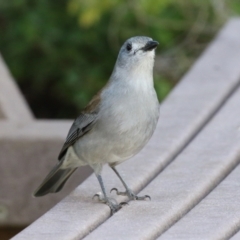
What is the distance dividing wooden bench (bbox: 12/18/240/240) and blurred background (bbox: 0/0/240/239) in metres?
2.49

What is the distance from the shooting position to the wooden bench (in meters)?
2.63

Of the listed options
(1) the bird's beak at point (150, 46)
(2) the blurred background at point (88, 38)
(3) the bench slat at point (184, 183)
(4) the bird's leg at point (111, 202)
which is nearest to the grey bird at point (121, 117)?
(1) the bird's beak at point (150, 46)

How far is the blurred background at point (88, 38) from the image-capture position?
7.11 m

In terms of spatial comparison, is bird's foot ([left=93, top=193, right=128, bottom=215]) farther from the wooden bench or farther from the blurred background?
the blurred background

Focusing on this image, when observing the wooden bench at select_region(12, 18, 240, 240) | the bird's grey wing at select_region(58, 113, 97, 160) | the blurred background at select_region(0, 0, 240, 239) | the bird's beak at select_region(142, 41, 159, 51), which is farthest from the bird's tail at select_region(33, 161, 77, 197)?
the blurred background at select_region(0, 0, 240, 239)

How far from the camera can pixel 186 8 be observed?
7.16 m

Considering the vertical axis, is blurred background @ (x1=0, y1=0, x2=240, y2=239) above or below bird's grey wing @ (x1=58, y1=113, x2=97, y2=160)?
below

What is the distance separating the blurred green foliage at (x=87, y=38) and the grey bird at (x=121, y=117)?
10.7ft

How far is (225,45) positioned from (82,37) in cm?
220

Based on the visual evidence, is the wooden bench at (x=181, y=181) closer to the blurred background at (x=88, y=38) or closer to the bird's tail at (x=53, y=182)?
the bird's tail at (x=53, y=182)

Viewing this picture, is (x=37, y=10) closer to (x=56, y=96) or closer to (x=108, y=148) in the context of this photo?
(x=56, y=96)

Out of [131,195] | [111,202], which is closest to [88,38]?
[131,195]

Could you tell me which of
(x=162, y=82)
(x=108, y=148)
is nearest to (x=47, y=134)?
(x=108, y=148)

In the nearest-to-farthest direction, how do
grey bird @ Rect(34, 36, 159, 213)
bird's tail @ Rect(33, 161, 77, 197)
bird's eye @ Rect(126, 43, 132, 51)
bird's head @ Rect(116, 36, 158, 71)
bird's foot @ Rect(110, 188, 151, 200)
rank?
1. bird's foot @ Rect(110, 188, 151, 200)
2. grey bird @ Rect(34, 36, 159, 213)
3. bird's head @ Rect(116, 36, 158, 71)
4. bird's eye @ Rect(126, 43, 132, 51)
5. bird's tail @ Rect(33, 161, 77, 197)
